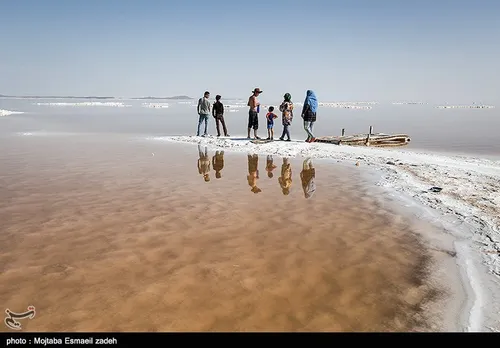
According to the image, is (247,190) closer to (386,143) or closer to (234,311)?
(234,311)

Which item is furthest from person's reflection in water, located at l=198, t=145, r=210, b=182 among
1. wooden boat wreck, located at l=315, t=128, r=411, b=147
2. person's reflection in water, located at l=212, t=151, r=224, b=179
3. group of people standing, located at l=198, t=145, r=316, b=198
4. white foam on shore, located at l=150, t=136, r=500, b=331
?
wooden boat wreck, located at l=315, t=128, r=411, b=147

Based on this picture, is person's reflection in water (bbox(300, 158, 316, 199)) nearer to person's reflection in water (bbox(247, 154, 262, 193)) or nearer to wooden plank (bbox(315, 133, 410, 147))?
person's reflection in water (bbox(247, 154, 262, 193))

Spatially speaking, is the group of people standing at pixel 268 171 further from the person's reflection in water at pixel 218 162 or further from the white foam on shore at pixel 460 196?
the white foam on shore at pixel 460 196

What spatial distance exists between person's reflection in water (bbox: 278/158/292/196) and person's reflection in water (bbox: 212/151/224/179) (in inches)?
78.7

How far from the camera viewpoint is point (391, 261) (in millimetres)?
5340

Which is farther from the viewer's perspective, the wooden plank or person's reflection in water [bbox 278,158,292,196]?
the wooden plank

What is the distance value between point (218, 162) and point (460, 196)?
8021mm

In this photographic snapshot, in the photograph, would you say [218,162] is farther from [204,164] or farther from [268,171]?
[268,171]

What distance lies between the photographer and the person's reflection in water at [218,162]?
11320 mm

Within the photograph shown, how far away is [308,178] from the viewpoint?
10758mm

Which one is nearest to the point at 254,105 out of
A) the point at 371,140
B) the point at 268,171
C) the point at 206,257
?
the point at 268,171

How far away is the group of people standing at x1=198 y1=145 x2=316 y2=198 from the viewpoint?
31.6 ft

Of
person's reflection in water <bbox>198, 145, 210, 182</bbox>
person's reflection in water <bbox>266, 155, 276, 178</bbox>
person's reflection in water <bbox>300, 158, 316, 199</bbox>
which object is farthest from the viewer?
person's reflection in water <bbox>266, 155, 276, 178</bbox>

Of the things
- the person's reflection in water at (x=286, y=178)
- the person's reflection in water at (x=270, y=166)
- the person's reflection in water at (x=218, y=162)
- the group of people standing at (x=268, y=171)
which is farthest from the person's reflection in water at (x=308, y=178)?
the person's reflection in water at (x=218, y=162)
